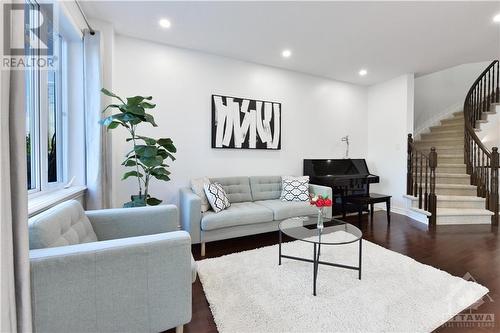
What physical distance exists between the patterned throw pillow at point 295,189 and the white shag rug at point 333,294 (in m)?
1.11

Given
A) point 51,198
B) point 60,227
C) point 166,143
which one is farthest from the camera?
point 166,143

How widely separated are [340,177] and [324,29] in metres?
2.33

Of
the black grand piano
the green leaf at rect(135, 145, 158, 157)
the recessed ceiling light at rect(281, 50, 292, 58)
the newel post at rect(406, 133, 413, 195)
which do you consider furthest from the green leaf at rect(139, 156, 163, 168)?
the newel post at rect(406, 133, 413, 195)

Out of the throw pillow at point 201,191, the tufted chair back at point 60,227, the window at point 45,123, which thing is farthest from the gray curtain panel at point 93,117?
the throw pillow at point 201,191

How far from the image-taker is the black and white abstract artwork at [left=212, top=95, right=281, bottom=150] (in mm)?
3615

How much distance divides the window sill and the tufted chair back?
19cm

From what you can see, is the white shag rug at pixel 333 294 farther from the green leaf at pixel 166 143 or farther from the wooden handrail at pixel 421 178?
the wooden handrail at pixel 421 178

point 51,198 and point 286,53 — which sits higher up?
point 286,53

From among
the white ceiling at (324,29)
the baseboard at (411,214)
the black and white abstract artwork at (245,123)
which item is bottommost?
the baseboard at (411,214)

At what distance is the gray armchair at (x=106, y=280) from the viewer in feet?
3.55

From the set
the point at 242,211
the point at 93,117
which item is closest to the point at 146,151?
the point at 93,117

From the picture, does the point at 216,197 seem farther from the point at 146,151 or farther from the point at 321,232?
the point at 321,232

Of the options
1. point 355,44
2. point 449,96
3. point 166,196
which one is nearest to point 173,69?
point 166,196

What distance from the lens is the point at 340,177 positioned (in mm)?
4086
